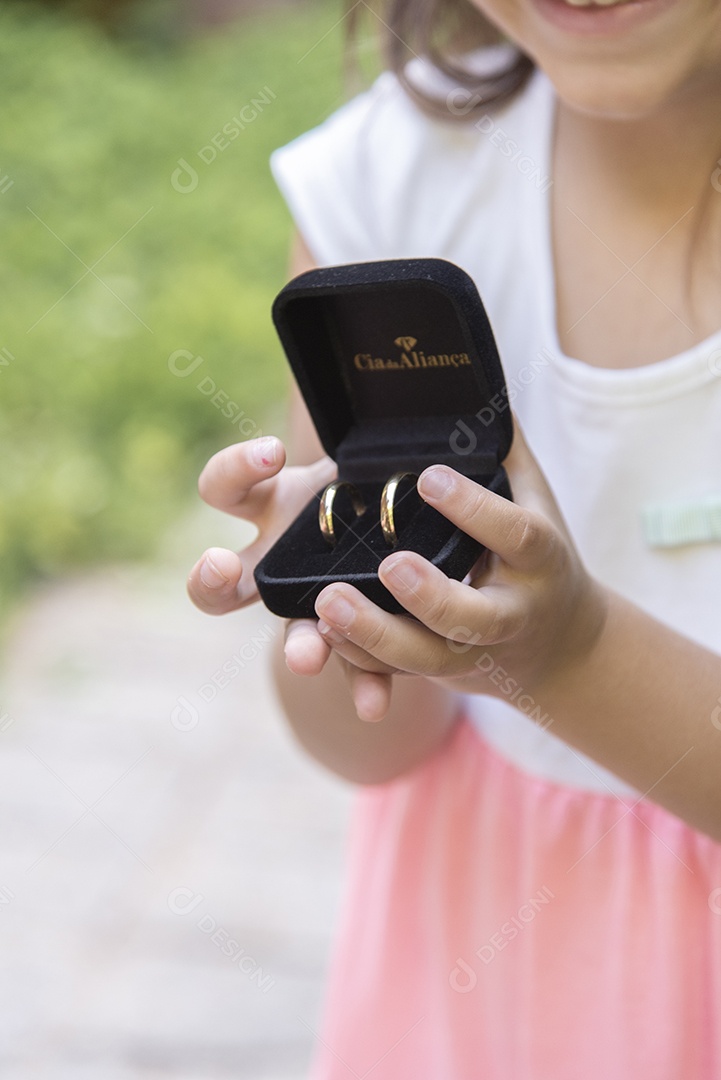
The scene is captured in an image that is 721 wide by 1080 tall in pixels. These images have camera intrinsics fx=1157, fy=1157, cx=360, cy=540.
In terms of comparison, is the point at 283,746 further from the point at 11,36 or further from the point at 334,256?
the point at 11,36

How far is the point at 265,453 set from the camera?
2.74ft

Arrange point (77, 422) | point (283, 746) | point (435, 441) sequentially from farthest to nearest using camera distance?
1. point (77, 422)
2. point (283, 746)
3. point (435, 441)

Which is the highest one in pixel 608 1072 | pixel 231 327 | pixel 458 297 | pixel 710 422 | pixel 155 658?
pixel 458 297

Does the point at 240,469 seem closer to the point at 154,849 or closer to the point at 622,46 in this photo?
the point at 622,46

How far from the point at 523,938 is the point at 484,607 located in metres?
0.41

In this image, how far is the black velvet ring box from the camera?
31.2 inches

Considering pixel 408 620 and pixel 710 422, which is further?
pixel 710 422

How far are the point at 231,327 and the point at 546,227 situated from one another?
249 centimetres

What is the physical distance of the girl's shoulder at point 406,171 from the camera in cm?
109

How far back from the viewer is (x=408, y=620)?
74cm

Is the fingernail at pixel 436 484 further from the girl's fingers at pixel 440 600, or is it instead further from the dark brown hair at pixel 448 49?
the dark brown hair at pixel 448 49

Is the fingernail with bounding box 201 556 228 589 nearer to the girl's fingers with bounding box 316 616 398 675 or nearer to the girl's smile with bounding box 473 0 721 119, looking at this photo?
the girl's fingers with bounding box 316 616 398 675

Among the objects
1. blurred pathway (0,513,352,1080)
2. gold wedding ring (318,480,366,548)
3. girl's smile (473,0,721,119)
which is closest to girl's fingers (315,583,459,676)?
gold wedding ring (318,480,366,548)

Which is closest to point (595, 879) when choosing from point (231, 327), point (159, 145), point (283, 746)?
A: point (283, 746)
